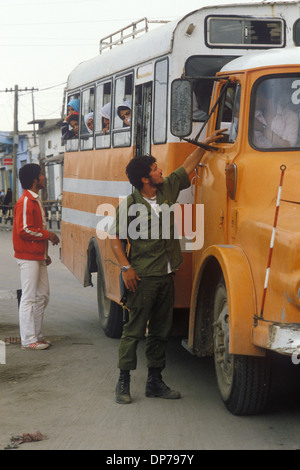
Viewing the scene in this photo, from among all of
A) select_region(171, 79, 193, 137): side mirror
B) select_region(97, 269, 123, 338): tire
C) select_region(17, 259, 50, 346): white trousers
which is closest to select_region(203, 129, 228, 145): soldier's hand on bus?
select_region(171, 79, 193, 137): side mirror

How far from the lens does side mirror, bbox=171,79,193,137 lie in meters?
6.88

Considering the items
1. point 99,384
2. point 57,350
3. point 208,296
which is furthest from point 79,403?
A: point 57,350

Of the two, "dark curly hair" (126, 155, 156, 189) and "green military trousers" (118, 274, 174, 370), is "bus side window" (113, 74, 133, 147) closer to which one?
"dark curly hair" (126, 155, 156, 189)

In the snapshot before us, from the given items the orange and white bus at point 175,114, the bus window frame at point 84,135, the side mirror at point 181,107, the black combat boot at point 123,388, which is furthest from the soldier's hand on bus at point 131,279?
the bus window frame at point 84,135

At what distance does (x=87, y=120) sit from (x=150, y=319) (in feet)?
14.9

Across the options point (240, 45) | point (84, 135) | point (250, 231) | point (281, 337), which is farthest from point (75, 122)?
point (281, 337)

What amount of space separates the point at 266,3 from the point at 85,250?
4279 millimetres

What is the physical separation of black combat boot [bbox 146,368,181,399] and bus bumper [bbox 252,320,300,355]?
1511 mm

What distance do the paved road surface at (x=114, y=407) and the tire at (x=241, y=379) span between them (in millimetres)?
96

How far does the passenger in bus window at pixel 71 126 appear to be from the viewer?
1152cm

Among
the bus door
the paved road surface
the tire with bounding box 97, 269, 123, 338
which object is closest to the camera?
the paved road surface

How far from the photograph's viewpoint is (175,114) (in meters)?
6.94

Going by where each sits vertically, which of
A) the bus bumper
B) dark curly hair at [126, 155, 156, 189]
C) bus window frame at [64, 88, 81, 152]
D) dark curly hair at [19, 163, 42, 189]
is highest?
bus window frame at [64, 88, 81, 152]

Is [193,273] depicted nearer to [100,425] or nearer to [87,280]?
[100,425]
